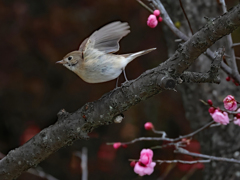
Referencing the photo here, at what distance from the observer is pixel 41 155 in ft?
6.41

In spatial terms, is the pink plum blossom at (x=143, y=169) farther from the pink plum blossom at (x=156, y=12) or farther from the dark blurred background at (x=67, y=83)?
the dark blurred background at (x=67, y=83)

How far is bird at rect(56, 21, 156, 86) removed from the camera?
2195 mm

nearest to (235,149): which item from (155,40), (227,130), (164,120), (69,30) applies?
(227,130)

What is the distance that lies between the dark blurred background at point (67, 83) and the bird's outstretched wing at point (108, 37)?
124 centimetres

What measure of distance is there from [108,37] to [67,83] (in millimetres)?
1687

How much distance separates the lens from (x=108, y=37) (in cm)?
226

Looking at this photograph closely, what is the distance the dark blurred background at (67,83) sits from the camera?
343 centimetres

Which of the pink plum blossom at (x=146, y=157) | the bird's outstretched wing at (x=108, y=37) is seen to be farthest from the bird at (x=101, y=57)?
the pink plum blossom at (x=146, y=157)

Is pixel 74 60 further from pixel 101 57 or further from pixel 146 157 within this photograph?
pixel 146 157

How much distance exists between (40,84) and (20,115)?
1.68 ft

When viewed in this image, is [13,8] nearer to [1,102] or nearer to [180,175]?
[1,102]

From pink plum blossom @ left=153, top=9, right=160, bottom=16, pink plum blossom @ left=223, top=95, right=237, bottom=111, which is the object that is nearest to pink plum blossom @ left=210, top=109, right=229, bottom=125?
pink plum blossom @ left=223, top=95, right=237, bottom=111

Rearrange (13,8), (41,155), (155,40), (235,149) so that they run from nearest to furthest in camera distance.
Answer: (41,155), (235,149), (13,8), (155,40)

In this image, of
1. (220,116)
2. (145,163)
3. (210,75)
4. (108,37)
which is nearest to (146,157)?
(145,163)
